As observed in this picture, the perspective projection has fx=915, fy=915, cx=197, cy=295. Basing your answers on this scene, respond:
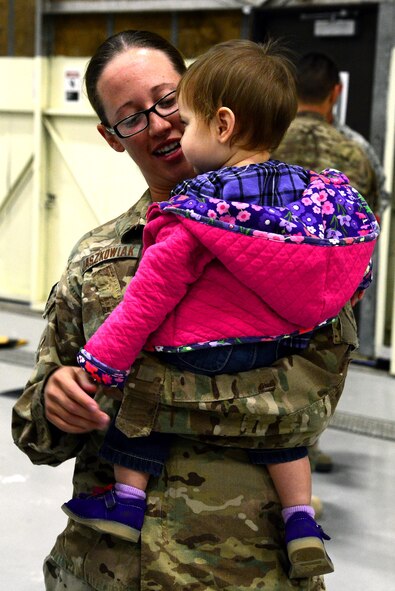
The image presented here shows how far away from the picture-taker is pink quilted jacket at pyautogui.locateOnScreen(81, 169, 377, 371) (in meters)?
1.56

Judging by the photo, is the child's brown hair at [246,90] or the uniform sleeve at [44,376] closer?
the child's brown hair at [246,90]

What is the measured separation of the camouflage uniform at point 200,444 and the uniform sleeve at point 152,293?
8cm

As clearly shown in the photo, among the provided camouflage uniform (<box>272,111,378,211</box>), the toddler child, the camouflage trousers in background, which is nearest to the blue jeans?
the toddler child

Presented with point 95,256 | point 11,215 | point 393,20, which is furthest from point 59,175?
point 95,256

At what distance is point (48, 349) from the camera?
1.90m

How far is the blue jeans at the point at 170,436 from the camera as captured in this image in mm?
1661

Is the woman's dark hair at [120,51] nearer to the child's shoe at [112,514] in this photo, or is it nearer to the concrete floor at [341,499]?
the child's shoe at [112,514]

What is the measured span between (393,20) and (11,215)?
15.6 ft

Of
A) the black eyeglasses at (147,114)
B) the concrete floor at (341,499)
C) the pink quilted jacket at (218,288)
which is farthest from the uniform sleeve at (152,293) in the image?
the concrete floor at (341,499)

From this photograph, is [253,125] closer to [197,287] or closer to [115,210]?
[197,287]

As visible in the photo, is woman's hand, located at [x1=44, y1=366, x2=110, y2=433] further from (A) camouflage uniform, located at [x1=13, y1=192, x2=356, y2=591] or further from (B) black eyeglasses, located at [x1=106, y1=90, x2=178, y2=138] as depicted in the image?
(B) black eyeglasses, located at [x1=106, y1=90, x2=178, y2=138]

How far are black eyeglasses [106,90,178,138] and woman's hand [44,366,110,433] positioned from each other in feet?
1.82

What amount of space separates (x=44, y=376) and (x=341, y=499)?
3.36 m

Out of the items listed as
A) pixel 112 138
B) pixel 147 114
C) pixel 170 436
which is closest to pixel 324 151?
pixel 112 138
